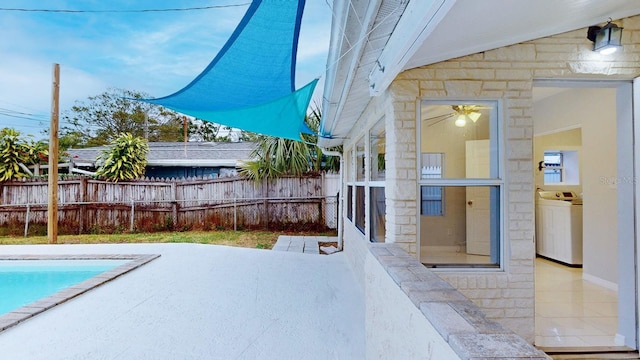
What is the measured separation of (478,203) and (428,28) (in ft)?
5.29

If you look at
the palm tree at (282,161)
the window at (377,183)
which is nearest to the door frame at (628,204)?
the window at (377,183)

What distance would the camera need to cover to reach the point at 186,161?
12992 millimetres

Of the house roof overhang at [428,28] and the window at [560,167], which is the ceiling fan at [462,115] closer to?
the house roof overhang at [428,28]

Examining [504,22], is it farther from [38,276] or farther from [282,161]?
[282,161]

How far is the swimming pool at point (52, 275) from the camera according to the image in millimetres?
4215

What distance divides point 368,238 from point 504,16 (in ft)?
8.55

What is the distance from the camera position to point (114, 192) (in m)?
9.63

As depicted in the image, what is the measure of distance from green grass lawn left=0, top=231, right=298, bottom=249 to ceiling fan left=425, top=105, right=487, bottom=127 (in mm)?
5820

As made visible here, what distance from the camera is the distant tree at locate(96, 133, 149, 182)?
978 cm

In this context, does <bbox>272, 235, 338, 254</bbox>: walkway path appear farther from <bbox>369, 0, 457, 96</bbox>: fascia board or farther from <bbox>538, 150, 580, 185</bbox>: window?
<bbox>369, 0, 457, 96</bbox>: fascia board

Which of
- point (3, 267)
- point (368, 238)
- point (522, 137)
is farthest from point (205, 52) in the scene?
point (522, 137)

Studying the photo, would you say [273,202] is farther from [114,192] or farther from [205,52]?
[205,52]

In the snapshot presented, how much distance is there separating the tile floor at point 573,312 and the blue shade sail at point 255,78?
9.63 feet

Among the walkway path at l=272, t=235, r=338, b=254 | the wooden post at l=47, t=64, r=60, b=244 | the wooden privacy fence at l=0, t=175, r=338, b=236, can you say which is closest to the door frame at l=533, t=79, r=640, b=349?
the walkway path at l=272, t=235, r=338, b=254
